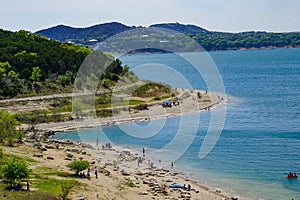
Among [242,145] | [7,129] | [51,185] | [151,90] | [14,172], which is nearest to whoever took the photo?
[14,172]

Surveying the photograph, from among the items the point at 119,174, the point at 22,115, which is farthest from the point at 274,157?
the point at 22,115

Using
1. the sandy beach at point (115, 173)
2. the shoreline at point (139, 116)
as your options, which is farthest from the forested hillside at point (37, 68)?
the sandy beach at point (115, 173)

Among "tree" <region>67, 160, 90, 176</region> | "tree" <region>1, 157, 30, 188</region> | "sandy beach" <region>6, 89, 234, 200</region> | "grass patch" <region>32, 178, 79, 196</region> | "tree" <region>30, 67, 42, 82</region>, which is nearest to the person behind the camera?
"tree" <region>1, 157, 30, 188</region>

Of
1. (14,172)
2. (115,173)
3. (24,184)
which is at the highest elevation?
(14,172)

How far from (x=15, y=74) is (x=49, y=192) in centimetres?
6050

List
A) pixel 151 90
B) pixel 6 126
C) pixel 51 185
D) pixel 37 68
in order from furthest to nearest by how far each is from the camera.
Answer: pixel 151 90, pixel 37 68, pixel 6 126, pixel 51 185

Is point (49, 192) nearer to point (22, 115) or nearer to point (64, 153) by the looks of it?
point (64, 153)

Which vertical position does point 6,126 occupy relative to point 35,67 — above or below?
below

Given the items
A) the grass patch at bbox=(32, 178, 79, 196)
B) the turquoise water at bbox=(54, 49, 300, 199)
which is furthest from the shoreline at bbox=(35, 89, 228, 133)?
the grass patch at bbox=(32, 178, 79, 196)

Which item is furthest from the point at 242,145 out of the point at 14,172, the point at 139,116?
the point at 14,172

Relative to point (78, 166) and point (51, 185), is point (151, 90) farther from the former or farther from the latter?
point (51, 185)

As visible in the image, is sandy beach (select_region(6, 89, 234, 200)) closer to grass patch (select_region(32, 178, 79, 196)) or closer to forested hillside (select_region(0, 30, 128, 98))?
grass patch (select_region(32, 178, 79, 196))

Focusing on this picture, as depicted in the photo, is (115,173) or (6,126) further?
(6,126)

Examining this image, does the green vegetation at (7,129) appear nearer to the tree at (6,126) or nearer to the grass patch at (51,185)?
the tree at (6,126)
